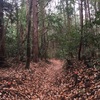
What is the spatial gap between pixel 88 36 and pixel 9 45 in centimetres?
1086

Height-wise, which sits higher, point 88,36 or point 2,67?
point 88,36

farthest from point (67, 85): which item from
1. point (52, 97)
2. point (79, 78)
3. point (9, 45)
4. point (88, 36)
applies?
point (9, 45)

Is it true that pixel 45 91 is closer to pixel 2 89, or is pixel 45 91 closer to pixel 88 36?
pixel 2 89

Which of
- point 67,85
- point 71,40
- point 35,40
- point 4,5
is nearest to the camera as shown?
point 67,85

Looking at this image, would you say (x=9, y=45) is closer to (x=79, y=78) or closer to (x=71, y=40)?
(x=71, y=40)

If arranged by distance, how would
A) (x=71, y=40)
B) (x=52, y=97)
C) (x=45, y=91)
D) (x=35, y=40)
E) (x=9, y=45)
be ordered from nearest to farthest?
(x=52, y=97)
(x=45, y=91)
(x=71, y=40)
(x=35, y=40)
(x=9, y=45)

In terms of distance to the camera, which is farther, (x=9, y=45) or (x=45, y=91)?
(x=9, y=45)

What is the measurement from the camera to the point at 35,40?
18.3m

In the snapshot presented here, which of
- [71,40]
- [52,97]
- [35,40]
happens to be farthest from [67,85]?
[35,40]

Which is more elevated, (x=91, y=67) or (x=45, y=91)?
(x=91, y=67)

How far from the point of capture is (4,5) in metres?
12.8

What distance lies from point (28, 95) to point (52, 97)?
3.12ft

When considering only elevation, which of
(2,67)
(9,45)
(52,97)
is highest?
(9,45)

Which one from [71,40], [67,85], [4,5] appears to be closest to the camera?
[67,85]
